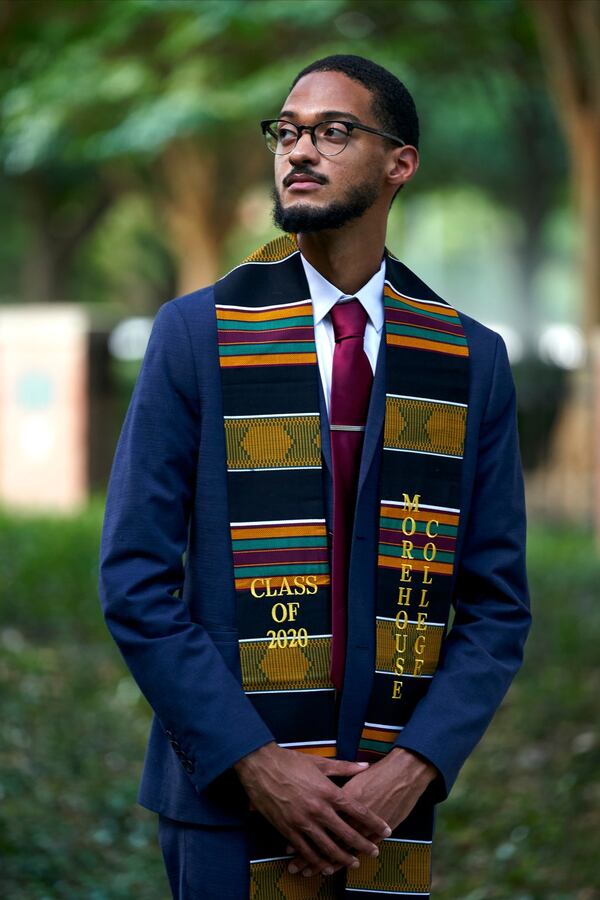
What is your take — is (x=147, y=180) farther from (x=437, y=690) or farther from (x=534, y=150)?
(x=437, y=690)

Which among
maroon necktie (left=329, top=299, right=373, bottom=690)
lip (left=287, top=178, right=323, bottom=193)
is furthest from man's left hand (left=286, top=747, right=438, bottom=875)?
lip (left=287, top=178, right=323, bottom=193)

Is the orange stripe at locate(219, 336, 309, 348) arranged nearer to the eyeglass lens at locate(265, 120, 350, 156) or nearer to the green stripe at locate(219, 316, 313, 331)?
the green stripe at locate(219, 316, 313, 331)

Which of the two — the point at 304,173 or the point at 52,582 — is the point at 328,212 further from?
the point at 52,582

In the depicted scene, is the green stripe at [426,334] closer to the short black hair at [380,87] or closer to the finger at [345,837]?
the short black hair at [380,87]

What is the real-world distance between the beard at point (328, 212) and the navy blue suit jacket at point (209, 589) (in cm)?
23

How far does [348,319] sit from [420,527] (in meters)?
0.45

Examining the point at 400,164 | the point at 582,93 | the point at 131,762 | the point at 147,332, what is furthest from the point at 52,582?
the point at 147,332

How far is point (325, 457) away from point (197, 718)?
1.86 ft

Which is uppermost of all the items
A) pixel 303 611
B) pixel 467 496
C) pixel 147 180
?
pixel 147 180

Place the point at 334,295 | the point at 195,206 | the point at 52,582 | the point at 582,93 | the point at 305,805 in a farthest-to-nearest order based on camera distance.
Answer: the point at 195,206, the point at 582,93, the point at 52,582, the point at 334,295, the point at 305,805

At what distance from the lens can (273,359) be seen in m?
2.83

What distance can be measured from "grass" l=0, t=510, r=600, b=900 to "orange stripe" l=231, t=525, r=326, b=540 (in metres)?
2.78

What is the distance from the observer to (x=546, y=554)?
32.8ft

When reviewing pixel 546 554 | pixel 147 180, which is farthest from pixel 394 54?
pixel 546 554
